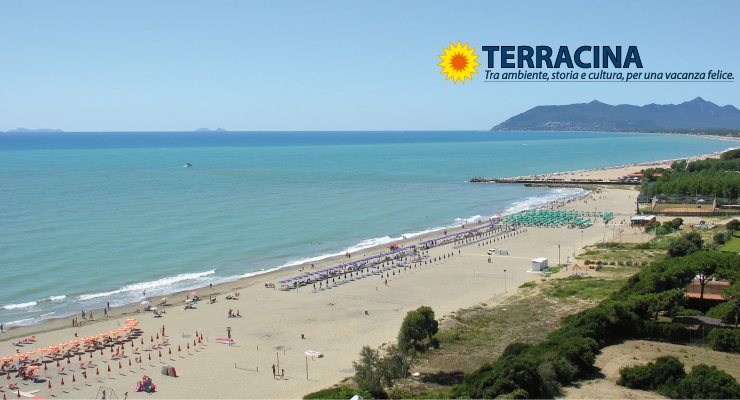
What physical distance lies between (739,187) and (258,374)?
55134mm

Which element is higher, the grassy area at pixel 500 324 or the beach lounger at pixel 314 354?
the grassy area at pixel 500 324

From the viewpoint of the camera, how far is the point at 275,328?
1046 inches

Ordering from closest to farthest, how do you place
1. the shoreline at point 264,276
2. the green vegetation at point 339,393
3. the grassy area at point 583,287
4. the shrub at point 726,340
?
the green vegetation at point 339,393 < the shrub at point 726,340 < the shoreline at point 264,276 < the grassy area at point 583,287

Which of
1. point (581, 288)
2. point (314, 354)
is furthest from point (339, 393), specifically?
point (581, 288)

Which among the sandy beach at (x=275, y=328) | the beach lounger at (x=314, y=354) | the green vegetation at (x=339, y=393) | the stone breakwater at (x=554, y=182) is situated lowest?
the sandy beach at (x=275, y=328)

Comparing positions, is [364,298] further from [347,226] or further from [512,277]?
[347,226]

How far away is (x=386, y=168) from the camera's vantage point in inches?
4697

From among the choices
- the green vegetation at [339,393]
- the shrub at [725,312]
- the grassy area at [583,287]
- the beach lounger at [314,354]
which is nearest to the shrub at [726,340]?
the shrub at [725,312]

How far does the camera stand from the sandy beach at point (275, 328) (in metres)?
20.8

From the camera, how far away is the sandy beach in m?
20.8

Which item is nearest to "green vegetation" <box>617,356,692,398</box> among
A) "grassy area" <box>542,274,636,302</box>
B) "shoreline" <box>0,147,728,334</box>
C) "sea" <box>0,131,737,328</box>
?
"grassy area" <box>542,274,636,302</box>

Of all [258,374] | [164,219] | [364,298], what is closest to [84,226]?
[164,219]

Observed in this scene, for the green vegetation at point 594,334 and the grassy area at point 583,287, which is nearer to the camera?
the green vegetation at point 594,334

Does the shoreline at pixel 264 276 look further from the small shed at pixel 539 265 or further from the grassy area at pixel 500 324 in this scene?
the grassy area at pixel 500 324
